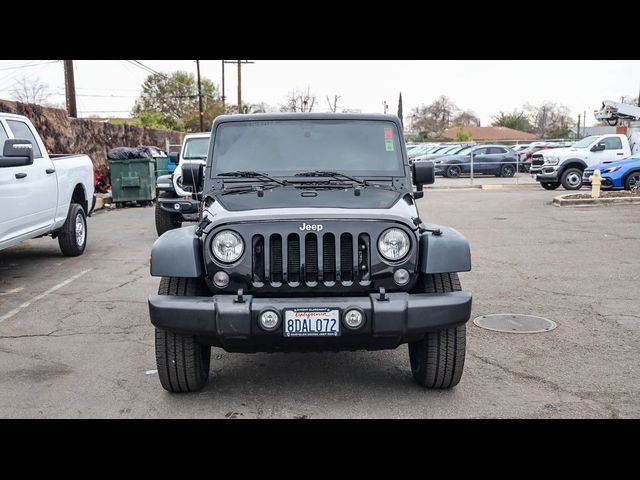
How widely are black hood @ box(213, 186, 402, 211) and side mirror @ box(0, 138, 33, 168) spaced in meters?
3.16

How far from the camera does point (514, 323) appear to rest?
20.8ft

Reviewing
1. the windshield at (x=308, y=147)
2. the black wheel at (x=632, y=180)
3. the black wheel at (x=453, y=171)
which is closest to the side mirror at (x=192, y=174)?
the windshield at (x=308, y=147)

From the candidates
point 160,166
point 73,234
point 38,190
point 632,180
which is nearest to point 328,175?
point 38,190

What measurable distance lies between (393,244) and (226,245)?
1032mm

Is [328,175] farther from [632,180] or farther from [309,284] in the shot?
[632,180]

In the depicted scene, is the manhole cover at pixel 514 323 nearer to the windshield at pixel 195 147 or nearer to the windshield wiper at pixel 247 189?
the windshield wiper at pixel 247 189

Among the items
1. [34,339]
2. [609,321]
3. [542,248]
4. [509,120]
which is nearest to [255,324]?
[34,339]

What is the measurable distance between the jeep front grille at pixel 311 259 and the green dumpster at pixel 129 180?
50.1 feet

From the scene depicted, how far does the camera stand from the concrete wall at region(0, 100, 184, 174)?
18344 millimetres

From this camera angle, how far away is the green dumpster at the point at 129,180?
61.2ft

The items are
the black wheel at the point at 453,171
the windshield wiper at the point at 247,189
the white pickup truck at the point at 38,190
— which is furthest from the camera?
the black wheel at the point at 453,171

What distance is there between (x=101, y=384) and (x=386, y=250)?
7.22 feet

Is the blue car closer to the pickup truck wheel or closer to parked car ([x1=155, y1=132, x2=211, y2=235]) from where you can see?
parked car ([x1=155, y1=132, x2=211, y2=235])
